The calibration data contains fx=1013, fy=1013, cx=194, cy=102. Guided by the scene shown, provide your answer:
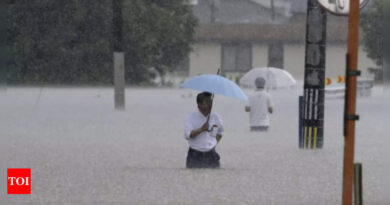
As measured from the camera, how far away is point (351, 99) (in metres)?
6.33

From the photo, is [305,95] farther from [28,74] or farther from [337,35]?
[337,35]

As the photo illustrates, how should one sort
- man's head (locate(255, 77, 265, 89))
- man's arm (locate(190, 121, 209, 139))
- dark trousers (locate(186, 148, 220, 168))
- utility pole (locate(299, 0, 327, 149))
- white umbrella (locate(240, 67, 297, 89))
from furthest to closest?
white umbrella (locate(240, 67, 297, 89))
man's head (locate(255, 77, 265, 89))
utility pole (locate(299, 0, 327, 149))
dark trousers (locate(186, 148, 220, 168))
man's arm (locate(190, 121, 209, 139))

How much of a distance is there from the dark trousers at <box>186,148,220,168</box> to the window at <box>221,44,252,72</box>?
2315 inches

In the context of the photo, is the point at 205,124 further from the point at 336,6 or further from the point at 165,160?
the point at 165,160

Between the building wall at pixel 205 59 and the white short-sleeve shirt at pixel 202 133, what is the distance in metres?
57.8

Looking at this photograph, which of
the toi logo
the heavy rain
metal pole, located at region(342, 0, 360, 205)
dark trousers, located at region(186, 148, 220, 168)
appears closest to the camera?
metal pole, located at region(342, 0, 360, 205)

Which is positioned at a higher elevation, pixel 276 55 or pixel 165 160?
pixel 276 55

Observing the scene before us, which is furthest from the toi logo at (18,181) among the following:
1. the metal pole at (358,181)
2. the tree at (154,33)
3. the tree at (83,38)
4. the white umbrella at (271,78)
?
the tree at (83,38)

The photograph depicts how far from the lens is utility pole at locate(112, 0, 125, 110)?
27.1 meters

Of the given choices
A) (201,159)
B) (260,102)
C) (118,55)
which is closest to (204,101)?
(201,159)

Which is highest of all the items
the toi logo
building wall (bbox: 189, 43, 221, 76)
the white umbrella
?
building wall (bbox: 189, 43, 221, 76)

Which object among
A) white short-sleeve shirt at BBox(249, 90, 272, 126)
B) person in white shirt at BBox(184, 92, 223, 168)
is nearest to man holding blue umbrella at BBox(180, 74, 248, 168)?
person in white shirt at BBox(184, 92, 223, 168)

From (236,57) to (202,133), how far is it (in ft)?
196

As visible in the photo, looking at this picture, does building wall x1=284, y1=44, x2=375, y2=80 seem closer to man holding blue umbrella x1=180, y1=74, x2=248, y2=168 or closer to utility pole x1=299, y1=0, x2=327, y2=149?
utility pole x1=299, y1=0, x2=327, y2=149
